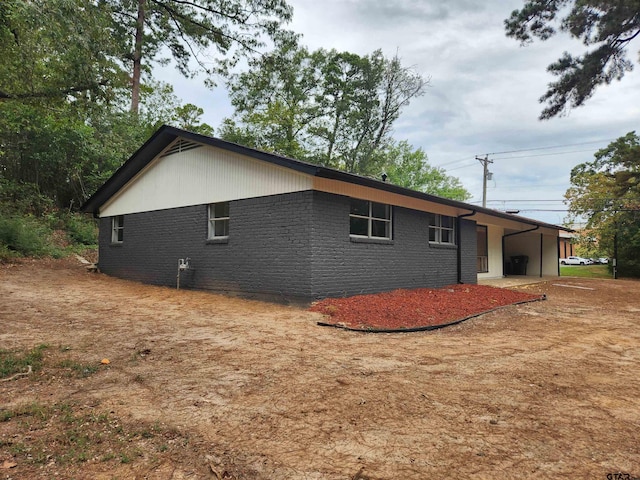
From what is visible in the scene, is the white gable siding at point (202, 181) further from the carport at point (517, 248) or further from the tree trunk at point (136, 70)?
the carport at point (517, 248)

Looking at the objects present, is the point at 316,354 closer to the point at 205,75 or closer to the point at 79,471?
the point at 79,471

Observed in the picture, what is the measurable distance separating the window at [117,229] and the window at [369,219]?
9717 mm

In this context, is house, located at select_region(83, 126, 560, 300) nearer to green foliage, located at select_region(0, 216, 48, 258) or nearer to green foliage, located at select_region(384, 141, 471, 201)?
green foliage, located at select_region(0, 216, 48, 258)

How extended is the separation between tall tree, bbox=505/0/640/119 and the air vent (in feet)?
33.2

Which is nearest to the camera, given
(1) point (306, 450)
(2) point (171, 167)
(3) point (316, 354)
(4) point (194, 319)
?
(1) point (306, 450)

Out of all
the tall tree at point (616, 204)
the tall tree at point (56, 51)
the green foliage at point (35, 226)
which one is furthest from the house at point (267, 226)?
the tall tree at point (616, 204)

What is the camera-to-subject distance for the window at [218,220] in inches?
409

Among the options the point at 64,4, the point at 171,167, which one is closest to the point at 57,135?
the point at 171,167

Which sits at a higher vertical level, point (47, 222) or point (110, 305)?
point (47, 222)

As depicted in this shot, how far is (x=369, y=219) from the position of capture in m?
9.85

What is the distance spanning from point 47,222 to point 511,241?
2472 cm

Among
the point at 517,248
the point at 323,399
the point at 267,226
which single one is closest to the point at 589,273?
the point at 517,248

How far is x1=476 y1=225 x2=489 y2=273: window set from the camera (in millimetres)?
17219

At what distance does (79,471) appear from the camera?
208 cm
